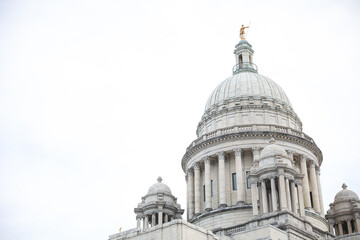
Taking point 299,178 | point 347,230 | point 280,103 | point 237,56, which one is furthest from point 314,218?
point 237,56

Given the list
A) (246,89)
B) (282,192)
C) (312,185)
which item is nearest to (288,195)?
(282,192)

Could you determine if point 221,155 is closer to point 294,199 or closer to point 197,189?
point 197,189

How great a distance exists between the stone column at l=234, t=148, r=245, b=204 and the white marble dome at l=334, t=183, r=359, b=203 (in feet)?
35.6

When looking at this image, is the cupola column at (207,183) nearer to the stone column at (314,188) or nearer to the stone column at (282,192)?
the stone column at (314,188)

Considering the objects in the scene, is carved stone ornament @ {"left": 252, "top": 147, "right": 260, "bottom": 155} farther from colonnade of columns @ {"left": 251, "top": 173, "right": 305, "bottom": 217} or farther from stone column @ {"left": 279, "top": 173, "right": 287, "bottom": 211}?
stone column @ {"left": 279, "top": 173, "right": 287, "bottom": 211}

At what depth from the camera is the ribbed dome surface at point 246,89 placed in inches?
2591

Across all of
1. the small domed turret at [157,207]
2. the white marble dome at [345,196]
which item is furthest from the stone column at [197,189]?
the white marble dome at [345,196]

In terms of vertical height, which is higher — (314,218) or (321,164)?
(321,164)

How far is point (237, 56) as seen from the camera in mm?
72688

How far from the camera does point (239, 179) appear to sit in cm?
5834

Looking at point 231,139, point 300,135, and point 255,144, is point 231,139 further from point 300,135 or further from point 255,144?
point 300,135

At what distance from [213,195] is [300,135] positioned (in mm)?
11773

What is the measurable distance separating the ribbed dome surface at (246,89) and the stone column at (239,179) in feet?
29.6

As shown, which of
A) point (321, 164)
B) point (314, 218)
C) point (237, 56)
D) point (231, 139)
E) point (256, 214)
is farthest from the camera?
point (237, 56)
